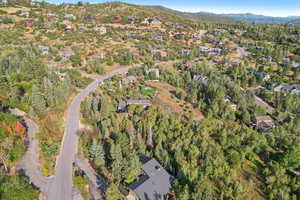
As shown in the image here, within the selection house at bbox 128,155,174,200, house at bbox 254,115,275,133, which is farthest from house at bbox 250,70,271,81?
house at bbox 128,155,174,200

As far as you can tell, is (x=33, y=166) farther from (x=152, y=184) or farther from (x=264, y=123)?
(x=264, y=123)

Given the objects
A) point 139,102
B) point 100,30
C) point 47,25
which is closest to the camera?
point 139,102

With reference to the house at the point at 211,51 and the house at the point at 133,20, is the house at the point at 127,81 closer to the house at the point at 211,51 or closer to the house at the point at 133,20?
the house at the point at 211,51

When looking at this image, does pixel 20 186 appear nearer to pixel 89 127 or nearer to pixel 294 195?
pixel 89 127

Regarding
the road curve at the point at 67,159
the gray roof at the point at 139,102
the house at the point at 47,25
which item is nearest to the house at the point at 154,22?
the house at the point at 47,25

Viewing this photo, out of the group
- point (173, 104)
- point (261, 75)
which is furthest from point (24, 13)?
point (261, 75)

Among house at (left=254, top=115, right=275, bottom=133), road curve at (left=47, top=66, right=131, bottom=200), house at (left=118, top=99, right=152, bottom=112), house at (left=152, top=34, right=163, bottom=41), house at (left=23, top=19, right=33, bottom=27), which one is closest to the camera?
road curve at (left=47, top=66, right=131, bottom=200)

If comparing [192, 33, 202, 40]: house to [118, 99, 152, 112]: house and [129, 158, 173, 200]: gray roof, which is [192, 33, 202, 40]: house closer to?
[118, 99, 152, 112]: house

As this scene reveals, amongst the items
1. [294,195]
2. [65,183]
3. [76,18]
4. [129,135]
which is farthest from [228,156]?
[76,18]
